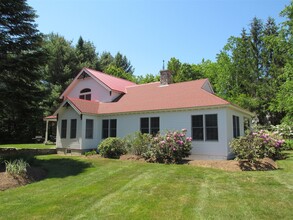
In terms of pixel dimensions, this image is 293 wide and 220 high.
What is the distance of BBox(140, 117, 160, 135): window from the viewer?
16.0m

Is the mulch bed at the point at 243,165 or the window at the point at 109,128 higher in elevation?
the window at the point at 109,128

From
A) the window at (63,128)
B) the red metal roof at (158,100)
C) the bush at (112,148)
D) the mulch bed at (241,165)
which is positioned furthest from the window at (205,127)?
the window at (63,128)

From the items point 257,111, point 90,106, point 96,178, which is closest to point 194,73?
point 257,111

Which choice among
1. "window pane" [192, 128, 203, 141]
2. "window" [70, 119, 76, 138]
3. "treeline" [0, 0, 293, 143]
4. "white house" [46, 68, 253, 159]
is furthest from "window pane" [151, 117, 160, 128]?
"treeline" [0, 0, 293, 143]

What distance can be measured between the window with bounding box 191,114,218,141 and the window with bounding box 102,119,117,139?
647 centimetres

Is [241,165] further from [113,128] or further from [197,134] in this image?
[113,128]

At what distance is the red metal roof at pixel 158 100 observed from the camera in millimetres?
14867

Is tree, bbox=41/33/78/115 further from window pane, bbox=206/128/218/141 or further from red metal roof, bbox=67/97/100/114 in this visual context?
window pane, bbox=206/128/218/141

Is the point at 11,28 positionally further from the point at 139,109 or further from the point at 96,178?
the point at 96,178

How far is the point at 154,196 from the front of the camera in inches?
273

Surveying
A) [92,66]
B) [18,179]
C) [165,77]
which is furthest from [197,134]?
[92,66]

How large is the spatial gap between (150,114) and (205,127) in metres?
4.04

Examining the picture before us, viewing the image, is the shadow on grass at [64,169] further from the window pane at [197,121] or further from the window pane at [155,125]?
the window pane at [197,121]

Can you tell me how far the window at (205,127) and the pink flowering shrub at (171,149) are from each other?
1.41m
